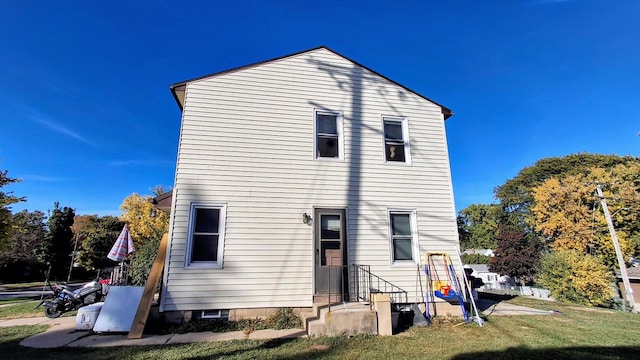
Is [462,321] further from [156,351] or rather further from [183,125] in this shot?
[183,125]

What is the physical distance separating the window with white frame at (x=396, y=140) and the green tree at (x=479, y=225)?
39.0 metres

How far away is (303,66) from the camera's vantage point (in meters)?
8.38

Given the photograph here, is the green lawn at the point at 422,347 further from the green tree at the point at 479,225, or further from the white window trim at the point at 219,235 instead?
the green tree at the point at 479,225

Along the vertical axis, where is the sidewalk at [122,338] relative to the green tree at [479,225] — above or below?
below

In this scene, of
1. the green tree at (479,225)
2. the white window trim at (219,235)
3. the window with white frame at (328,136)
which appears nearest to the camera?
the white window trim at (219,235)

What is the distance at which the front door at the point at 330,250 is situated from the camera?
7.04 metres

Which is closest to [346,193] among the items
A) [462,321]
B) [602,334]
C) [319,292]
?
[319,292]

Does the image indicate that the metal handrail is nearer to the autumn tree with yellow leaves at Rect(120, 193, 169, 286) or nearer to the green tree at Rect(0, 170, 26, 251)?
the green tree at Rect(0, 170, 26, 251)

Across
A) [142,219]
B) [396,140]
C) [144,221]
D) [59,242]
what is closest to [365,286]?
[396,140]

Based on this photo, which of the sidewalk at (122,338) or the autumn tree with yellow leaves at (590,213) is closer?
the sidewalk at (122,338)

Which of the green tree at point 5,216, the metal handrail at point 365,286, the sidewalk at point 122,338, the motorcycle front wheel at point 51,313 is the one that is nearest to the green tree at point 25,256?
the green tree at point 5,216

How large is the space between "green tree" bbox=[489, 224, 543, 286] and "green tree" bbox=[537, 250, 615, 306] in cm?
1344

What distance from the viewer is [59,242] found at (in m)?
27.6

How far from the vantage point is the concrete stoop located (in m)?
5.52
